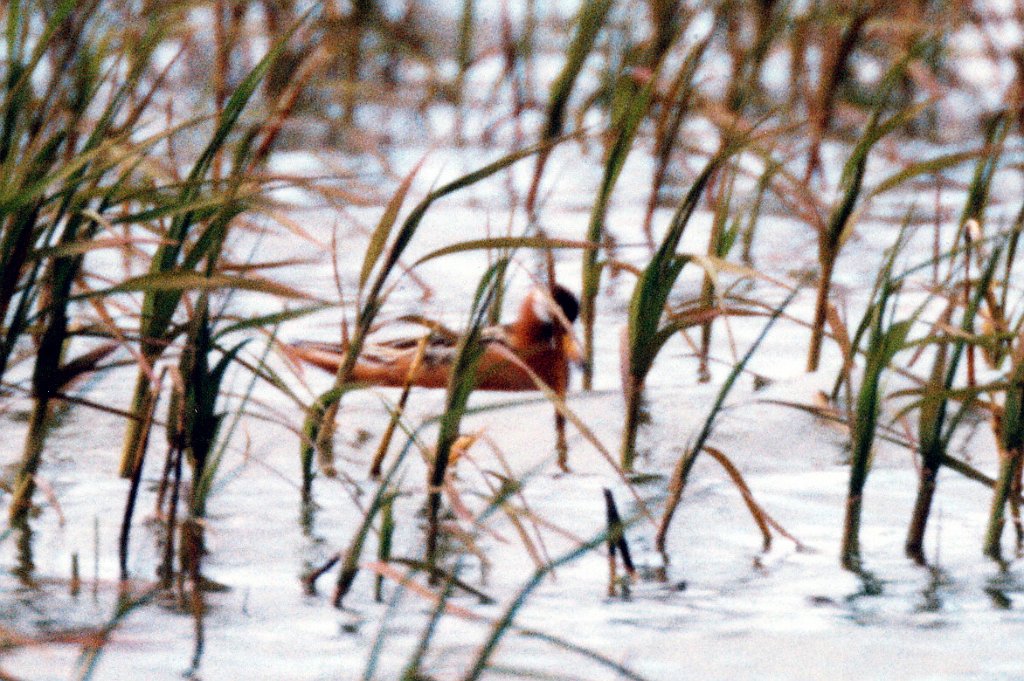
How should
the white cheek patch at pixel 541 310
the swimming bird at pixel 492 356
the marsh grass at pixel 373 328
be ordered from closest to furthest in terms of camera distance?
the marsh grass at pixel 373 328 → the swimming bird at pixel 492 356 → the white cheek patch at pixel 541 310

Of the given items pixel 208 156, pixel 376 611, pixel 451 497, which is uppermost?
pixel 208 156

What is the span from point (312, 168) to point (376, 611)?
6.16 metres

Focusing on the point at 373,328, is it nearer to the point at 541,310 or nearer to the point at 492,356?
the point at 492,356

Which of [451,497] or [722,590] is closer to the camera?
[451,497]

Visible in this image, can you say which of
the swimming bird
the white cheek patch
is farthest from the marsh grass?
the white cheek patch

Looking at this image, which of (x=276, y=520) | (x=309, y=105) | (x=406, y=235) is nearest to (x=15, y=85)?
(x=406, y=235)

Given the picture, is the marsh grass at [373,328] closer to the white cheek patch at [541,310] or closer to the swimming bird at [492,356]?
the swimming bird at [492,356]

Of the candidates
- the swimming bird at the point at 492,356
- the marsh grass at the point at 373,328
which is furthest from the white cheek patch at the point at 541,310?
the marsh grass at the point at 373,328

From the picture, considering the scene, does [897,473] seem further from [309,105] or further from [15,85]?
[309,105]

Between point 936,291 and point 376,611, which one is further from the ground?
point 936,291

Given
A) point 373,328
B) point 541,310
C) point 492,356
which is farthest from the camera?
point 541,310

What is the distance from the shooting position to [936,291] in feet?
10.5

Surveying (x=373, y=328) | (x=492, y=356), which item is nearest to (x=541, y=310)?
(x=492, y=356)

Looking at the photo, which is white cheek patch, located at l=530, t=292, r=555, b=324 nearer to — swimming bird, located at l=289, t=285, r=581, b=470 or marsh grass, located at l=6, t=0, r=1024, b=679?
swimming bird, located at l=289, t=285, r=581, b=470
